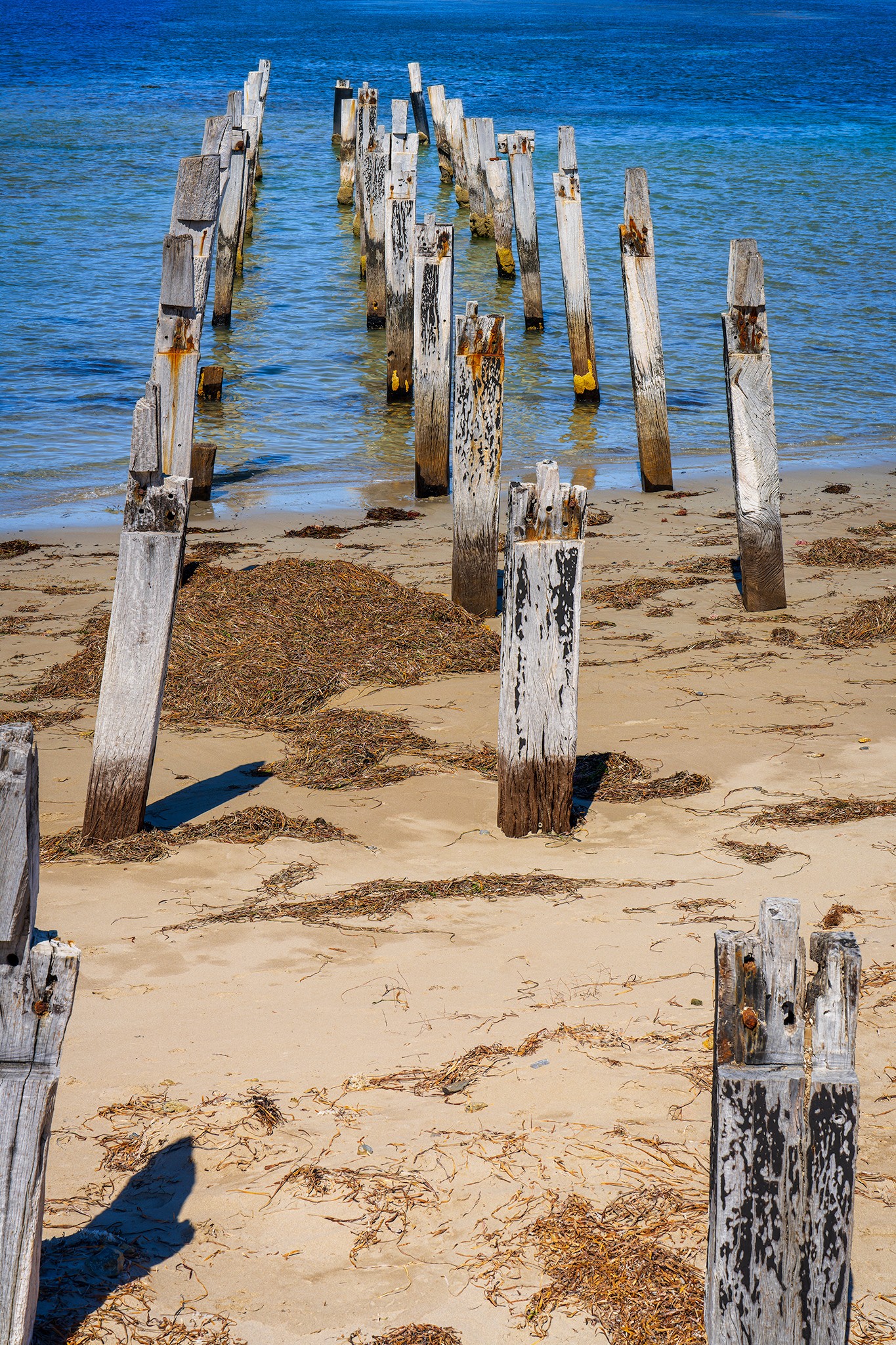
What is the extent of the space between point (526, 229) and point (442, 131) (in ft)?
48.4

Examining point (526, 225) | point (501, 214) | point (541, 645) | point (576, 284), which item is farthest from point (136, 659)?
point (501, 214)

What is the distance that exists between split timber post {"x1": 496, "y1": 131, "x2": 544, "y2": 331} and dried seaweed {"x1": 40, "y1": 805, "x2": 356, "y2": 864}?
44.9 ft

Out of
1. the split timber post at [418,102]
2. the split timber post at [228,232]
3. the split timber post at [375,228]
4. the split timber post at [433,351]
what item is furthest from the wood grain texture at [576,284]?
the split timber post at [418,102]

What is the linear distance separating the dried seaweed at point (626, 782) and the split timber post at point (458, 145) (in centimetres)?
2240

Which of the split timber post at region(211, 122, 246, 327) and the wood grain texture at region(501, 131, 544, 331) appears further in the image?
the split timber post at region(211, 122, 246, 327)

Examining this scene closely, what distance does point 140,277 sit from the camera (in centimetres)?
2073

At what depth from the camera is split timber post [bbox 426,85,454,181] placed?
2992 centimetres

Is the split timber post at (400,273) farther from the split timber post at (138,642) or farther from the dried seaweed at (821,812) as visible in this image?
the dried seaweed at (821,812)

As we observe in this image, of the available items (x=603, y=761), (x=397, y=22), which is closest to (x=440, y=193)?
(x=603, y=761)

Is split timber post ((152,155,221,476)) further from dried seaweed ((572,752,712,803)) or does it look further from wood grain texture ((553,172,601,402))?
wood grain texture ((553,172,601,402))

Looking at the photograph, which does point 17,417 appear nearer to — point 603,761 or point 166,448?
point 166,448

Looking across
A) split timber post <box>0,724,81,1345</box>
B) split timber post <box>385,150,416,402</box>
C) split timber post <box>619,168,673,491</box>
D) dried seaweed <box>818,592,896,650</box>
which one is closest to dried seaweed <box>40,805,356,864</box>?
split timber post <box>0,724,81,1345</box>

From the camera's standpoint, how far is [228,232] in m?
18.1

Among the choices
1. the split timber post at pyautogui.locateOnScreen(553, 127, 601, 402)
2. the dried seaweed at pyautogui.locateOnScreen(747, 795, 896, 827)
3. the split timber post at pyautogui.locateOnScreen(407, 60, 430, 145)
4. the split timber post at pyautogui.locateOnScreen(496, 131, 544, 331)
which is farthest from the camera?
the split timber post at pyautogui.locateOnScreen(407, 60, 430, 145)
